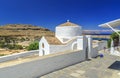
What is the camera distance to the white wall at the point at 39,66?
22.3 ft

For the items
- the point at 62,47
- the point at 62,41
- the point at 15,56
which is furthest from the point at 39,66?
the point at 62,41

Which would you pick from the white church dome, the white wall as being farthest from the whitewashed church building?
the white wall

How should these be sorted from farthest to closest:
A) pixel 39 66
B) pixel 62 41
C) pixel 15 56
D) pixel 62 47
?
pixel 62 41
pixel 62 47
pixel 15 56
pixel 39 66

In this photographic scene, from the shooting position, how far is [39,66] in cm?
840

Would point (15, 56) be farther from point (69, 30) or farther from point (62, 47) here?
point (69, 30)

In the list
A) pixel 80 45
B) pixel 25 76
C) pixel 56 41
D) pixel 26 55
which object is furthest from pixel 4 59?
pixel 25 76

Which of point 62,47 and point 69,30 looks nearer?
point 62,47

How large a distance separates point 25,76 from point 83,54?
6.90 metres

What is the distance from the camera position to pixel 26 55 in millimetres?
22438

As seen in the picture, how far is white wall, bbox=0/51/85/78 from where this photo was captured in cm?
681

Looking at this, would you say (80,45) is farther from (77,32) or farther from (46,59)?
(77,32)

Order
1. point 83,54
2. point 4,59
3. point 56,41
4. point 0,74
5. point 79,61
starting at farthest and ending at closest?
point 56,41 < point 4,59 < point 83,54 < point 79,61 < point 0,74

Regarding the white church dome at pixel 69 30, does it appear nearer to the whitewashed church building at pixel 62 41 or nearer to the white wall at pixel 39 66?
the whitewashed church building at pixel 62 41

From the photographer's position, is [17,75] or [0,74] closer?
[0,74]
